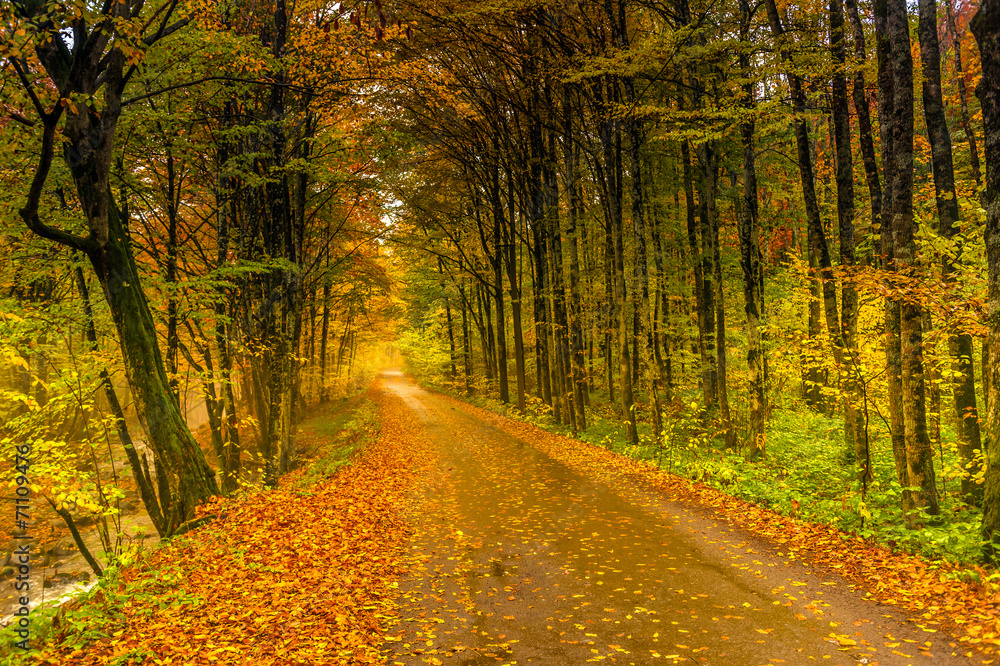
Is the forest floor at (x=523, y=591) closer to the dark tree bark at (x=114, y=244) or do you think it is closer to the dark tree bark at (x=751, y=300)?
the dark tree bark at (x=114, y=244)

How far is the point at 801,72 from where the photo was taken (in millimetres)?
9344

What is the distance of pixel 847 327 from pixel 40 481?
13536 millimetres

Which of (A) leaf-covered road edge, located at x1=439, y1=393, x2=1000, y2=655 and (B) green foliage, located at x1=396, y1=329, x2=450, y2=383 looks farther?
(B) green foliage, located at x1=396, y1=329, x2=450, y2=383

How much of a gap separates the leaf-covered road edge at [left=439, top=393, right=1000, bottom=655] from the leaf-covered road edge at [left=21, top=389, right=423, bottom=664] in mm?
5464

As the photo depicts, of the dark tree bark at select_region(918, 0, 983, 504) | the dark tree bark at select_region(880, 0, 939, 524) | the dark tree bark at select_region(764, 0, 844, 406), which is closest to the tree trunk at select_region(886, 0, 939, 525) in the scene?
the dark tree bark at select_region(880, 0, 939, 524)

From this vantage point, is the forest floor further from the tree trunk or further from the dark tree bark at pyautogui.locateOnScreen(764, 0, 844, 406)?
the dark tree bark at pyautogui.locateOnScreen(764, 0, 844, 406)

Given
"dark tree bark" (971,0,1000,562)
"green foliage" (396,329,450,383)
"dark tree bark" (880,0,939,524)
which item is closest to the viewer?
"dark tree bark" (971,0,1000,562)

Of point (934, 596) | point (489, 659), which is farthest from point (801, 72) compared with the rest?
point (489, 659)

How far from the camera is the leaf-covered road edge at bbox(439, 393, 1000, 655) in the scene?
16.1 feet

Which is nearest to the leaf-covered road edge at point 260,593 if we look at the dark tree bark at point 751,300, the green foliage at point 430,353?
the dark tree bark at point 751,300

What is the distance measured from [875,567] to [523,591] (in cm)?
436

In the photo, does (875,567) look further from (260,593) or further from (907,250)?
(260,593)

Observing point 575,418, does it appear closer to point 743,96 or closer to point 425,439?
point 425,439

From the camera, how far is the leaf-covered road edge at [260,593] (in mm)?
4684
